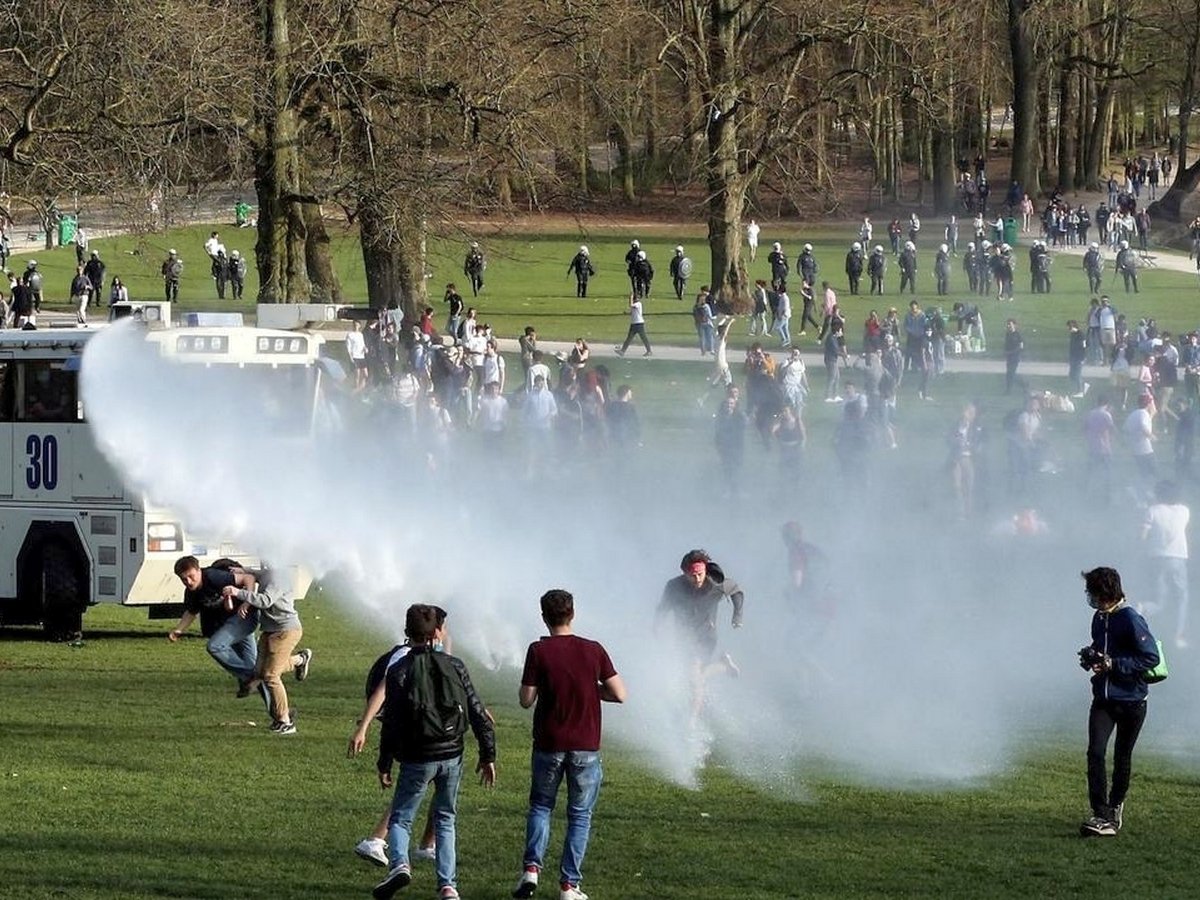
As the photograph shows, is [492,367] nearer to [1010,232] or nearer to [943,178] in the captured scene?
[1010,232]

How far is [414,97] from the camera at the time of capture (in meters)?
38.0

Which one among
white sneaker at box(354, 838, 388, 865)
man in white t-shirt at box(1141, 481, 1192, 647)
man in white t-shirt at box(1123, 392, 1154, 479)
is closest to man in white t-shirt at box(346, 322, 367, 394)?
man in white t-shirt at box(1141, 481, 1192, 647)

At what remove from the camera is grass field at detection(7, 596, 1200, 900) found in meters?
11.5

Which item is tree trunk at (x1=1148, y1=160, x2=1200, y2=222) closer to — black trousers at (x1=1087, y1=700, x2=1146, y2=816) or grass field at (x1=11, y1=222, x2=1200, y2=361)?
grass field at (x1=11, y1=222, x2=1200, y2=361)

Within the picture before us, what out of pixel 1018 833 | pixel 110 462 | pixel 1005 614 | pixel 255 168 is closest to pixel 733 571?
pixel 1005 614

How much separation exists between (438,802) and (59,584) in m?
13.7

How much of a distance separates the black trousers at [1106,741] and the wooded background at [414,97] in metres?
19.1

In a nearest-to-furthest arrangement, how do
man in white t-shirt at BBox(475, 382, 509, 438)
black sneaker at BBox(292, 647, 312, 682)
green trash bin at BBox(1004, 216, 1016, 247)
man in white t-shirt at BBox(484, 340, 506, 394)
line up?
black sneaker at BBox(292, 647, 312, 682) < man in white t-shirt at BBox(475, 382, 509, 438) < man in white t-shirt at BBox(484, 340, 506, 394) < green trash bin at BBox(1004, 216, 1016, 247)

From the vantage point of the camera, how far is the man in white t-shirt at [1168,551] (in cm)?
2188

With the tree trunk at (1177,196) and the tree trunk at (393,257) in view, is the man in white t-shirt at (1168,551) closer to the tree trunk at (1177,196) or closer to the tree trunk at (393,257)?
the tree trunk at (393,257)

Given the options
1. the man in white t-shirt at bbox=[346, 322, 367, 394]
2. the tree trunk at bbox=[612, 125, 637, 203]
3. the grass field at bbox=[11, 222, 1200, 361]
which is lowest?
the man in white t-shirt at bbox=[346, 322, 367, 394]

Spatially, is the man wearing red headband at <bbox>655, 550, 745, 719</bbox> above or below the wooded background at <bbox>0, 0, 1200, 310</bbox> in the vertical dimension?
below

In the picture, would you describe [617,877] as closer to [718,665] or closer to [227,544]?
[718,665]

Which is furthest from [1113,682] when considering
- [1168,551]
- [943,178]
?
[943,178]
